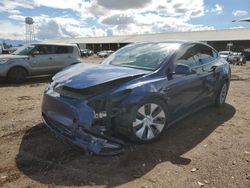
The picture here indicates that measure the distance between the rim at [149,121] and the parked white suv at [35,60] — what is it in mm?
8144

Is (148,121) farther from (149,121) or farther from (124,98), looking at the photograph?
(124,98)

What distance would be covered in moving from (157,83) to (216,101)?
269cm

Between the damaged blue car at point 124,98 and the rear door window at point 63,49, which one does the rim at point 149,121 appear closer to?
the damaged blue car at point 124,98

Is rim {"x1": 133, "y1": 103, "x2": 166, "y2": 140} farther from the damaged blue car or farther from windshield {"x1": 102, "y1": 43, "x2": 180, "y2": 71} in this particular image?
windshield {"x1": 102, "y1": 43, "x2": 180, "y2": 71}

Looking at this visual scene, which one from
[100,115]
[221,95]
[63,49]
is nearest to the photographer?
[100,115]

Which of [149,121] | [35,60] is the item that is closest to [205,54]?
[149,121]

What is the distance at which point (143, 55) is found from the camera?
527 cm

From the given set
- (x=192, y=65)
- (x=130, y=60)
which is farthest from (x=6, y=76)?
(x=192, y=65)

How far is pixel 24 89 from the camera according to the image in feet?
32.2

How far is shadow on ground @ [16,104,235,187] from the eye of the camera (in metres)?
3.46

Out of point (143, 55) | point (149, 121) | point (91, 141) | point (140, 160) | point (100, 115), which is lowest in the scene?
point (140, 160)

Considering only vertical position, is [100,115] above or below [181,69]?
below

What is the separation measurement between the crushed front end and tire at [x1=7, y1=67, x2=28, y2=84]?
25.0ft

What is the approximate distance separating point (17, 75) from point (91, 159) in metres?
8.28
